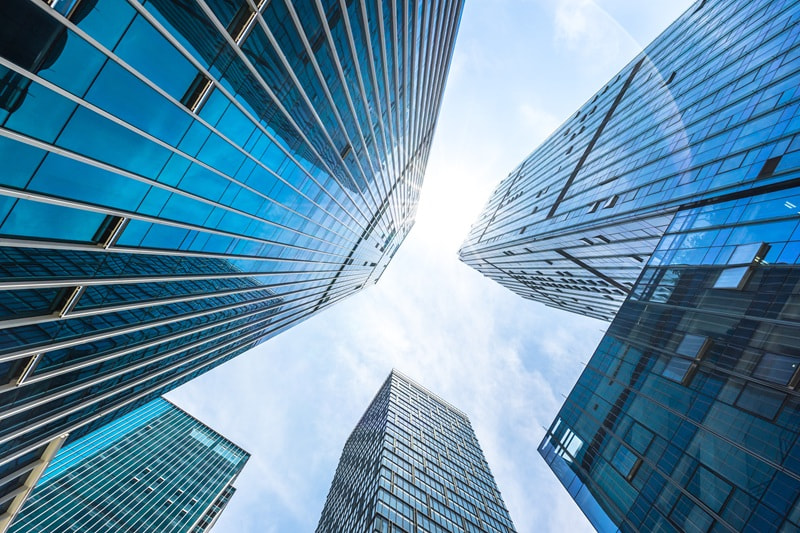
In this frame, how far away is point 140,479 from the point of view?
75.2 m

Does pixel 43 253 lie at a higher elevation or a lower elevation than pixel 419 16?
lower

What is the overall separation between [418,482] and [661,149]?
50.8 meters

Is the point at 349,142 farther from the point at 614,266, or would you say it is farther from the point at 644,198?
the point at 614,266

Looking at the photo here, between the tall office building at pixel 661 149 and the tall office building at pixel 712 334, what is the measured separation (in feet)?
0.58

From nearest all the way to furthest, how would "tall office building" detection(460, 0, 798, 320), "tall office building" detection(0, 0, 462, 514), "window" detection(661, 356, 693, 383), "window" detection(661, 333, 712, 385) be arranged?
"tall office building" detection(0, 0, 462, 514)
"window" detection(661, 333, 712, 385)
"window" detection(661, 356, 693, 383)
"tall office building" detection(460, 0, 798, 320)

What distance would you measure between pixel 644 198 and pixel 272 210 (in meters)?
30.6

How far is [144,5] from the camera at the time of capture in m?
10.8

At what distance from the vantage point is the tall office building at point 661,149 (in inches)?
966

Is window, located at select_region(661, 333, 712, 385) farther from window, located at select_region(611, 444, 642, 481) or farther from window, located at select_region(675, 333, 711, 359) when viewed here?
window, located at select_region(611, 444, 642, 481)

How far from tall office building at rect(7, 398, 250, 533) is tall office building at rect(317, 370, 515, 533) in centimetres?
3344

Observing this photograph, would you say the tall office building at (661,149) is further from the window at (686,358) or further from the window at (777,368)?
the window at (777,368)

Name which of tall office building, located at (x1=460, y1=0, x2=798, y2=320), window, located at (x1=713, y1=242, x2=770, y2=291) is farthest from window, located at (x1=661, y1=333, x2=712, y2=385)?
tall office building, located at (x1=460, y1=0, x2=798, y2=320)

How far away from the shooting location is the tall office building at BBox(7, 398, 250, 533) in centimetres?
6075

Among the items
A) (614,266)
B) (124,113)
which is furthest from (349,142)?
(614,266)
